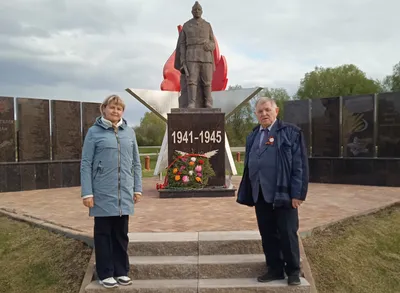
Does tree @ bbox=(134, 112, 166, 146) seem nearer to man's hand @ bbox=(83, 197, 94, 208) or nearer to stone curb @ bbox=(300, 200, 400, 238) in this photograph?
stone curb @ bbox=(300, 200, 400, 238)

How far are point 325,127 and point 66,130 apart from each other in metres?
6.20

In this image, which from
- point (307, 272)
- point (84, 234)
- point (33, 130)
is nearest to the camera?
point (307, 272)

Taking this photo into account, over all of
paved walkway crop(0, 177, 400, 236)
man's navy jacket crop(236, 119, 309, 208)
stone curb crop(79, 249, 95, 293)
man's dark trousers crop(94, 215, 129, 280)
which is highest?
man's navy jacket crop(236, 119, 309, 208)

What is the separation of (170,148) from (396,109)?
16.4ft

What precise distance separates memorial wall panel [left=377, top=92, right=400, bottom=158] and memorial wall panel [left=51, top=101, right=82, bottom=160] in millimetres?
6966

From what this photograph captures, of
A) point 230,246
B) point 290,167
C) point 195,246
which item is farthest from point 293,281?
point 195,246

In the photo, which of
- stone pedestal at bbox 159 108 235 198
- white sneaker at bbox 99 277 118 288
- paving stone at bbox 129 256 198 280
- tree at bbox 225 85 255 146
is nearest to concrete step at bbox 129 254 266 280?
paving stone at bbox 129 256 198 280

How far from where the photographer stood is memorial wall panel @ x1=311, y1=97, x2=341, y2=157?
967 cm

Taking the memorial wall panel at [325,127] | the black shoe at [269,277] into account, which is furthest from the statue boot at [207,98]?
the black shoe at [269,277]

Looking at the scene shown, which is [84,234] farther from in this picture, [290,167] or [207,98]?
[207,98]

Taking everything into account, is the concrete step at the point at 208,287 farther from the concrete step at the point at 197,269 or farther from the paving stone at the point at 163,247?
the paving stone at the point at 163,247

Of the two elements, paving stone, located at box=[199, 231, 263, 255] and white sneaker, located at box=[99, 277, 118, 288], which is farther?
paving stone, located at box=[199, 231, 263, 255]

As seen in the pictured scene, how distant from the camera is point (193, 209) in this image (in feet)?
19.6

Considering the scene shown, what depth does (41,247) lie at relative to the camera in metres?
4.40
